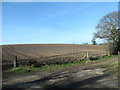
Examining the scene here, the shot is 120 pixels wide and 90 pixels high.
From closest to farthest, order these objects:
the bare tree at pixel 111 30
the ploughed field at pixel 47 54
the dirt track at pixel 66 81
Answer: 1. the dirt track at pixel 66 81
2. the ploughed field at pixel 47 54
3. the bare tree at pixel 111 30

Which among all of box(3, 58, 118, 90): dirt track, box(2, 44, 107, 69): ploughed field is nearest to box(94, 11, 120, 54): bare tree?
box(2, 44, 107, 69): ploughed field

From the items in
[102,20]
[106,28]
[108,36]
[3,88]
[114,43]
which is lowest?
[3,88]

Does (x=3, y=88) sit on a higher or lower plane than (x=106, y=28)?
lower

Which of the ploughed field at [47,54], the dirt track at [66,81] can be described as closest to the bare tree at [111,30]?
the ploughed field at [47,54]

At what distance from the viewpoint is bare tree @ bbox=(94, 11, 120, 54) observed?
17.9 metres

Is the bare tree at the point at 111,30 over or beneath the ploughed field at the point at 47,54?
over

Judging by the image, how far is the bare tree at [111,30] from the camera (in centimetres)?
1794

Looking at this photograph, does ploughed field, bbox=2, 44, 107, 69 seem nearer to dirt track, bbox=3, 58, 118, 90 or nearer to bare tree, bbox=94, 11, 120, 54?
bare tree, bbox=94, 11, 120, 54

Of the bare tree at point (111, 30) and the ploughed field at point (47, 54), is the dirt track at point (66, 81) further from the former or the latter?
the bare tree at point (111, 30)

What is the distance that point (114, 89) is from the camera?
A: 393cm

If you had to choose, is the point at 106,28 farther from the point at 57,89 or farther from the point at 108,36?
the point at 57,89

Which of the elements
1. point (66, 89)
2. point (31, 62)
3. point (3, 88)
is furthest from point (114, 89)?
point (31, 62)

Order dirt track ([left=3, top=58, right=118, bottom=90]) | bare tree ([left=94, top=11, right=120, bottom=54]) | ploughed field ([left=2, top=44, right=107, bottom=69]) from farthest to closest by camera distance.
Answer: bare tree ([left=94, top=11, right=120, bottom=54]) < ploughed field ([left=2, top=44, right=107, bottom=69]) < dirt track ([left=3, top=58, right=118, bottom=90])

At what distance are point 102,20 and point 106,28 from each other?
5.04 feet
